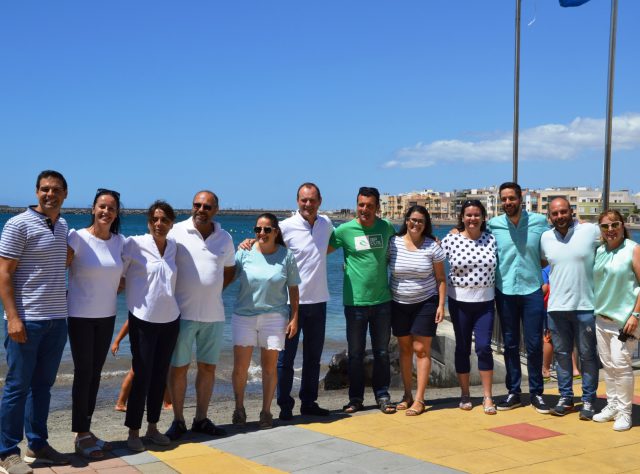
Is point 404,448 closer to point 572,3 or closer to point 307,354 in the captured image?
point 307,354

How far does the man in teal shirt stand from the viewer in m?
6.38

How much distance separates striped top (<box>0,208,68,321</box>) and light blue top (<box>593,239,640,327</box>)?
4.32 meters

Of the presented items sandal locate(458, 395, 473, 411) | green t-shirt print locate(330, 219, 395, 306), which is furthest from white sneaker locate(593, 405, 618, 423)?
→ green t-shirt print locate(330, 219, 395, 306)

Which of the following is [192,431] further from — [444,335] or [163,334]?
[444,335]

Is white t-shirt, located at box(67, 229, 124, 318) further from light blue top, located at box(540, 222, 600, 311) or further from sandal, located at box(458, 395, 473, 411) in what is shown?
light blue top, located at box(540, 222, 600, 311)

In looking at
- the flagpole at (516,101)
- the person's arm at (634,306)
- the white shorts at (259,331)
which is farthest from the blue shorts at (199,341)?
Result: the flagpole at (516,101)

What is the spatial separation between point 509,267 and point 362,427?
2007mm

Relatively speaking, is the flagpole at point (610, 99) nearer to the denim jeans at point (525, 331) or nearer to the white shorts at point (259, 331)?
the denim jeans at point (525, 331)

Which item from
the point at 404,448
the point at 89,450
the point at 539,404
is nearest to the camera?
the point at 89,450

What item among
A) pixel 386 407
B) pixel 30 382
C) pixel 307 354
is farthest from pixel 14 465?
pixel 386 407

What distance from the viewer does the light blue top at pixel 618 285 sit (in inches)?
226

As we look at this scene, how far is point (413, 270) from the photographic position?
634 centimetres

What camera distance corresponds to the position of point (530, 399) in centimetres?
678

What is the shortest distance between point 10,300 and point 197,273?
56.0 inches
